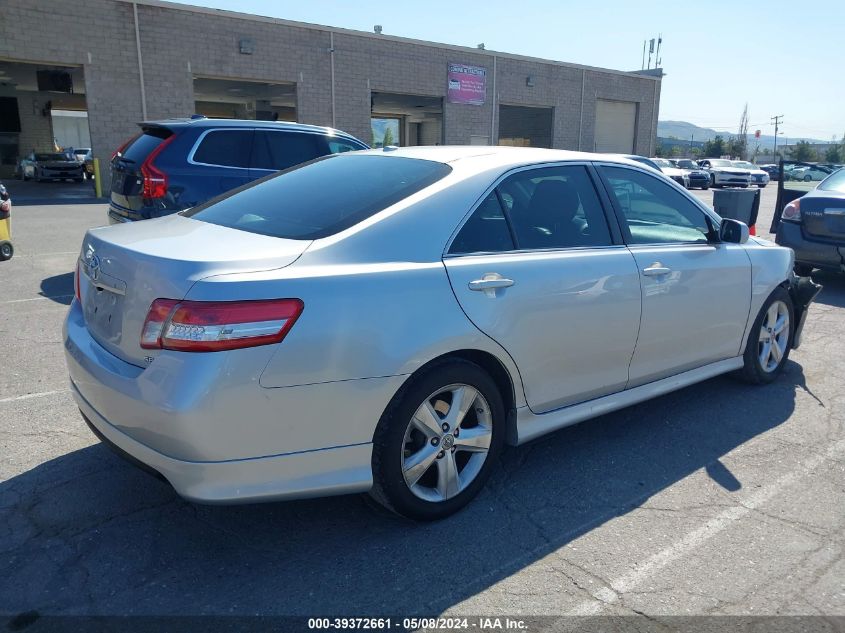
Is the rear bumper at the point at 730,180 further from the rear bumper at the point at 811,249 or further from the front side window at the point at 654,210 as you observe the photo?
the front side window at the point at 654,210

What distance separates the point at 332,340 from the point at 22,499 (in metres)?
1.83

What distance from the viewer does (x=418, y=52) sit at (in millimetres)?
27609

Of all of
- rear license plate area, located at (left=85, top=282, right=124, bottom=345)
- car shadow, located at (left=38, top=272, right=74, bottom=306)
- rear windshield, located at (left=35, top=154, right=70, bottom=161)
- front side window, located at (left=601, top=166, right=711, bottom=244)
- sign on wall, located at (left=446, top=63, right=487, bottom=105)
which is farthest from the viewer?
sign on wall, located at (left=446, top=63, right=487, bottom=105)

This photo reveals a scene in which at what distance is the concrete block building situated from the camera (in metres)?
20.8

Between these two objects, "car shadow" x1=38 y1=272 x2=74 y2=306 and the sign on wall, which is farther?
the sign on wall

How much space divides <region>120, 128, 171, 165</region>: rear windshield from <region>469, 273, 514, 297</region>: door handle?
18.6 ft

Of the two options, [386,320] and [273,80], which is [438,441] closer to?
[386,320]

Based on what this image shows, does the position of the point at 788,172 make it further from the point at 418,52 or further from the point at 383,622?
the point at 418,52

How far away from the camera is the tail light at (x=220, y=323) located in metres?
2.45

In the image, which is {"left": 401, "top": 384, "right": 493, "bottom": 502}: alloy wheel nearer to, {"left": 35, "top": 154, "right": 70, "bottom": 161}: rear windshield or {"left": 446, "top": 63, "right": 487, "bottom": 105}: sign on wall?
{"left": 446, "top": 63, "right": 487, "bottom": 105}: sign on wall

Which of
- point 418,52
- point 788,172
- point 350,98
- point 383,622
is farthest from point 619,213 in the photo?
point 418,52

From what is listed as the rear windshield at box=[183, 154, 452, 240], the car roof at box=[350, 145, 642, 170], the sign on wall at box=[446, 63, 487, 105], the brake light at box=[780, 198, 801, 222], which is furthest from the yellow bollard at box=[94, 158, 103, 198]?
the car roof at box=[350, 145, 642, 170]

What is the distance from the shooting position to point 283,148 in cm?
844

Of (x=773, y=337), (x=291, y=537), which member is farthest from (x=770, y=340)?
(x=291, y=537)
